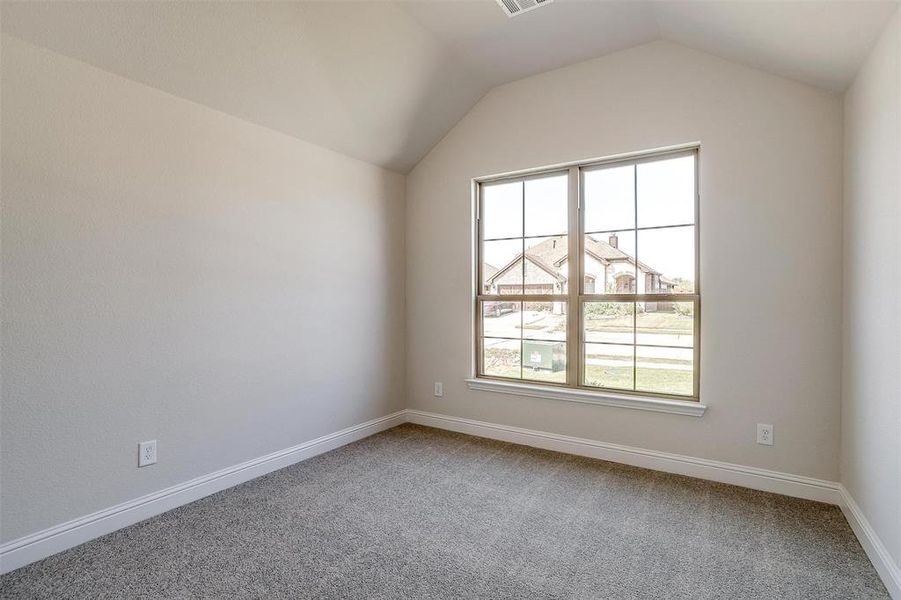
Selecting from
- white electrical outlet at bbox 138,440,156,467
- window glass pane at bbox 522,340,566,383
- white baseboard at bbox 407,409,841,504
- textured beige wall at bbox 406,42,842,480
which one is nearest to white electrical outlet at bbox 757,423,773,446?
textured beige wall at bbox 406,42,842,480

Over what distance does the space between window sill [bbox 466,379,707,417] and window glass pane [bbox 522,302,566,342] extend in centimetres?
40

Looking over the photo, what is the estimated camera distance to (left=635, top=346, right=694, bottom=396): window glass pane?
9.77 feet

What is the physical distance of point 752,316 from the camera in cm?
271

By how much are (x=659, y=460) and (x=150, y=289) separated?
327cm

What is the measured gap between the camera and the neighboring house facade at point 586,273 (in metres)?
3.12

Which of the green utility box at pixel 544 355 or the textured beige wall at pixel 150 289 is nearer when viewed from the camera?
the textured beige wall at pixel 150 289

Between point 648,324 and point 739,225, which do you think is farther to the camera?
point 648,324

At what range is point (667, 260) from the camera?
120 inches

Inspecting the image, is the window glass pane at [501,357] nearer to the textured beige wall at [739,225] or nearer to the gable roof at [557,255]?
the textured beige wall at [739,225]

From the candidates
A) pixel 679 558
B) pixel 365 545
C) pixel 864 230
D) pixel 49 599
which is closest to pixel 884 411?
pixel 864 230

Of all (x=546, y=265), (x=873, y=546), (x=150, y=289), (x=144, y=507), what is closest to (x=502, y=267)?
(x=546, y=265)

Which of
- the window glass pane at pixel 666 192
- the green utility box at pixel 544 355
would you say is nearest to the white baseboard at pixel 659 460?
the green utility box at pixel 544 355

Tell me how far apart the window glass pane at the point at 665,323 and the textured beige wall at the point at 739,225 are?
0.43 feet

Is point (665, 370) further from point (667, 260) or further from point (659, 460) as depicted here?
point (667, 260)
